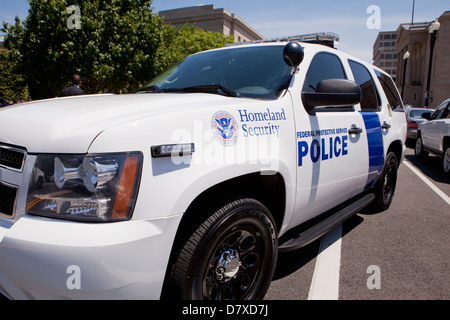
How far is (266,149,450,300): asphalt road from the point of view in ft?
8.40

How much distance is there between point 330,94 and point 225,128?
100cm

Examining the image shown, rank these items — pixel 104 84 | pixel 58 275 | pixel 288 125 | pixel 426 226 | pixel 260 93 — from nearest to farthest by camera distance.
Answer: pixel 58 275
pixel 288 125
pixel 260 93
pixel 426 226
pixel 104 84

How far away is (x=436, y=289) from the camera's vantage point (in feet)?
8.52

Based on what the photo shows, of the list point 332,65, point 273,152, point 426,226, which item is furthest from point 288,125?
point 426,226

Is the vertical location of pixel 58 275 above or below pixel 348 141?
below

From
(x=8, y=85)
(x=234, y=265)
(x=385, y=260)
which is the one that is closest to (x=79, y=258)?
(x=234, y=265)

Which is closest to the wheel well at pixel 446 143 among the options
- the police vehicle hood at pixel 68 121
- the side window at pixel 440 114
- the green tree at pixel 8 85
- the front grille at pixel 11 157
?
the side window at pixel 440 114

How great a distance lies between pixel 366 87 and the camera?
3.80m

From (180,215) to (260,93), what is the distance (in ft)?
4.10

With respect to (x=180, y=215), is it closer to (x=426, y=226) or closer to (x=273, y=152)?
(x=273, y=152)

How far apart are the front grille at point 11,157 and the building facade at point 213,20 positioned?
60.6 m

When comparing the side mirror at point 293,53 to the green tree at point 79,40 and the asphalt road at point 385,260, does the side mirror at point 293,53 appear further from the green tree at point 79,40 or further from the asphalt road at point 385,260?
the green tree at point 79,40

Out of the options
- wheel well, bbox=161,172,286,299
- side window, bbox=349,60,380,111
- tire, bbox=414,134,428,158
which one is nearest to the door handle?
side window, bbox=349,60,380,111

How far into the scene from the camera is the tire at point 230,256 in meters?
1.69
